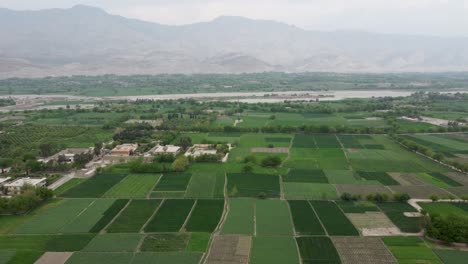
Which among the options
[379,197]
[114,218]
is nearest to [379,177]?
[379,197]

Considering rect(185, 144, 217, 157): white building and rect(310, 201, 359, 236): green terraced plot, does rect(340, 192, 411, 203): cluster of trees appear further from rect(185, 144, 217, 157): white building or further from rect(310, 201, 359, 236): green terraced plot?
rect(185, 144, 217, 157): white building

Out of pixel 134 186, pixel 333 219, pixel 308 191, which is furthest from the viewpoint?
pixel 134 186

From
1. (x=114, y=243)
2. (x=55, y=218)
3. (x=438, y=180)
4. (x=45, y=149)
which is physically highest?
(x=45, y=149)

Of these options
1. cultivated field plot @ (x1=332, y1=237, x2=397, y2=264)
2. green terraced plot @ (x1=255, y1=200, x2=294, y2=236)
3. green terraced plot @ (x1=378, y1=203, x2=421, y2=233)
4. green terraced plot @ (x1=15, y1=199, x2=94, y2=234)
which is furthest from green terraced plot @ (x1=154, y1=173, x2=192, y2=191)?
green terraced plot @ (x1=378, y1=203, x2=421, y2=233)

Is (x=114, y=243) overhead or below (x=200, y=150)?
below

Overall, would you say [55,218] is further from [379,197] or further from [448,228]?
[448,228]

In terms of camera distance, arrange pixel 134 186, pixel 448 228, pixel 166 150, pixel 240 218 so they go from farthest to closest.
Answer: pixel 166 150 < pixel 134 186 < pixel 240 218 < pixel 448 228

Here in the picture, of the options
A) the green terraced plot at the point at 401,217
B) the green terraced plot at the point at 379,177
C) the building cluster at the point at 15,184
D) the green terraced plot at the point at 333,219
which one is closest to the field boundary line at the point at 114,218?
the building cluster at the point at 15,184
